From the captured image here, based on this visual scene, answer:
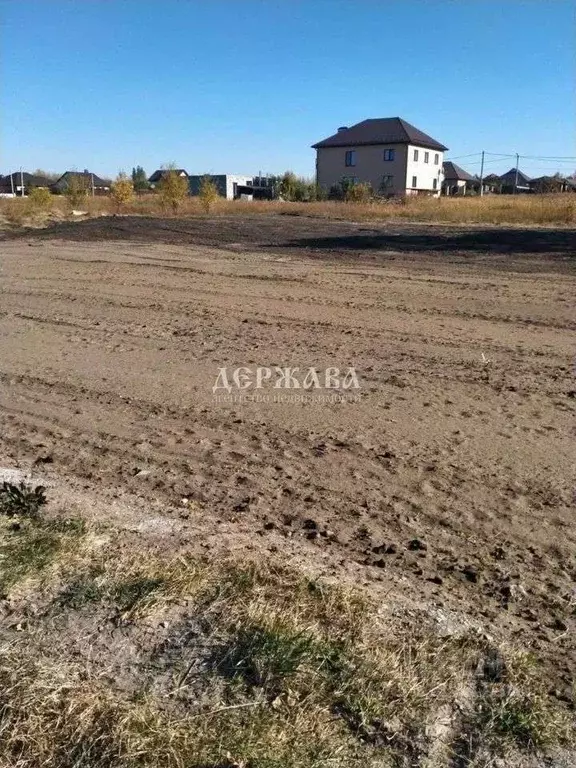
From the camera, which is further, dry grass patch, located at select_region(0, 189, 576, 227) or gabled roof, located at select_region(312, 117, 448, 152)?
gabled roof, located at select_region(312, 117, 448, 152)

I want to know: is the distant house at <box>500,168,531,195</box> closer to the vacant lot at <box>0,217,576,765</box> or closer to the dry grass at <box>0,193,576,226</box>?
the dry grass at <box>0,193,576,226</box>

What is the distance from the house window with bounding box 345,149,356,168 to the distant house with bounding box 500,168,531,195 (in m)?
25.3

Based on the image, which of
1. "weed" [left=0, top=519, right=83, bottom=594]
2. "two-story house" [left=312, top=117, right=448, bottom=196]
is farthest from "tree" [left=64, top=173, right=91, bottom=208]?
"weed" [left=0, top=519, right=83, bottom=594]

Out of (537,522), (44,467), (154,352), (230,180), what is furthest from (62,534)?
(230,180)

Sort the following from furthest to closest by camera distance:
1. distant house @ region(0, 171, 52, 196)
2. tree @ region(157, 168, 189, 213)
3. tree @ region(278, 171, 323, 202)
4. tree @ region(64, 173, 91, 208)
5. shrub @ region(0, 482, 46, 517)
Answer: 1. distant house @ region(0, 171, 52, 196)
2. tree @ region(278, 171, 323, 202)
3. tree @ region(64, 173, 91, 208)
4. tree @ region(157, 168, 189, 213)
5. shrub @ region(0, 482, 46, 517)

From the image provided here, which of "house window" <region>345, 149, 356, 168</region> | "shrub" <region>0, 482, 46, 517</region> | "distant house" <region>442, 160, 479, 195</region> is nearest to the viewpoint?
"shrub" <region>0, 482, 46, 517</region>

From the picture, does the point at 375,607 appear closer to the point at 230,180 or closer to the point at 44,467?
the point at 44,467

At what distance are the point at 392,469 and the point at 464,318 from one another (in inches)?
184

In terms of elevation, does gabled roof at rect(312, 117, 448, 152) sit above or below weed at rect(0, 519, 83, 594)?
above

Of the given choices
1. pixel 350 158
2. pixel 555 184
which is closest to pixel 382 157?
pixel 350 158

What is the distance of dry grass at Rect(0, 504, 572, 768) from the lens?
1.92 m

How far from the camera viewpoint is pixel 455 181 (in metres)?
77.5

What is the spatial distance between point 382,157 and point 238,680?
206ft

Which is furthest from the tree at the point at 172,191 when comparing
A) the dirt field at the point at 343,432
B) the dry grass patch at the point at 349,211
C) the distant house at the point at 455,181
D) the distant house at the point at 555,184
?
the distant house at the point at 455,181
